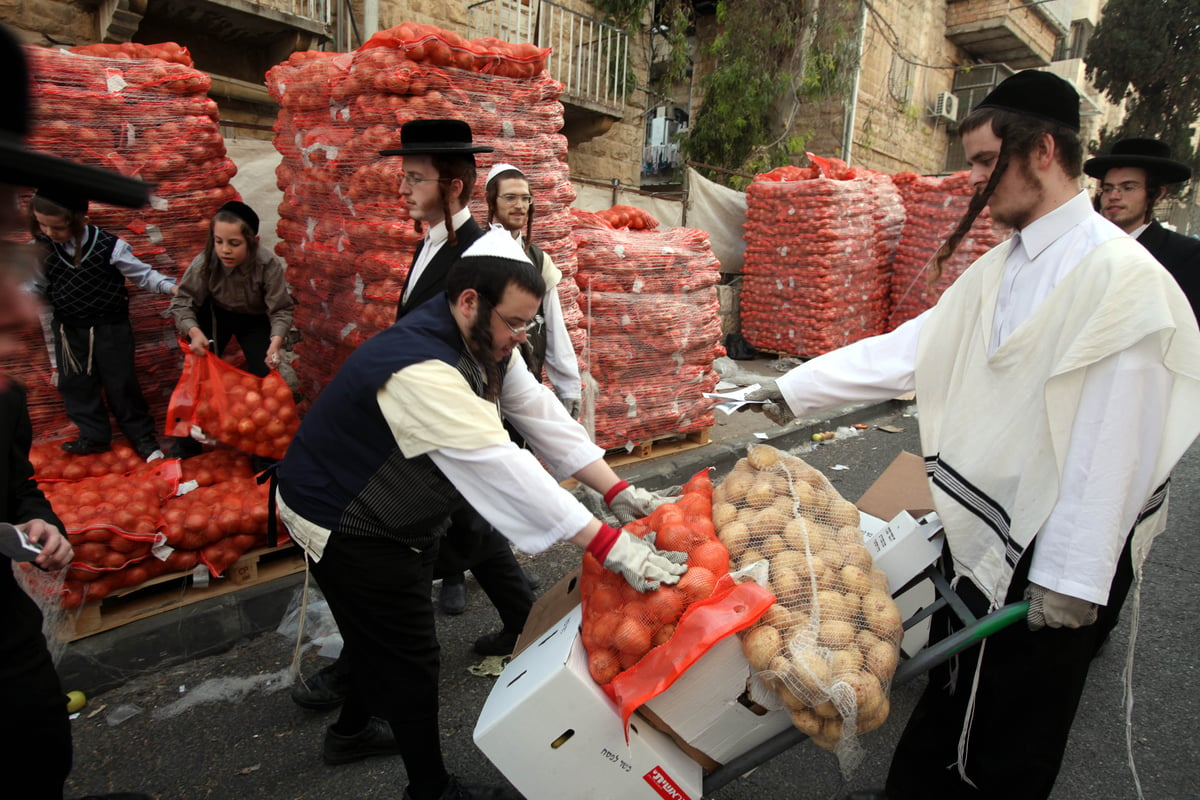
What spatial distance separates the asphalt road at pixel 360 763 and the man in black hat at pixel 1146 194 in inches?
75.2

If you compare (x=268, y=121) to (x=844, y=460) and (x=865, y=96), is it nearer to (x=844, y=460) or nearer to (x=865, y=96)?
(x=844, y=460)

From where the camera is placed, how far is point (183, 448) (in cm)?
416

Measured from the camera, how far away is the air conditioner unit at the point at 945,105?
15781mm

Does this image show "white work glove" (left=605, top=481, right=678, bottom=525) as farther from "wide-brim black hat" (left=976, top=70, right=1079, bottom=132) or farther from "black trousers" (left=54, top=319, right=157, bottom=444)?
"black trousers" (left=54, top=319, right=157, bottom=444)

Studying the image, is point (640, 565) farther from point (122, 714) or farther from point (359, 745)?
point (122, 714)

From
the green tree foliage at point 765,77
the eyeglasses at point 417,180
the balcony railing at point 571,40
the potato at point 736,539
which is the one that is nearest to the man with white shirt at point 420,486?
the potato at point 736,539

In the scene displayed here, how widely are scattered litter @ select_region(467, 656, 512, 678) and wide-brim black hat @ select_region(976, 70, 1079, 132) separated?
2788 millimetres

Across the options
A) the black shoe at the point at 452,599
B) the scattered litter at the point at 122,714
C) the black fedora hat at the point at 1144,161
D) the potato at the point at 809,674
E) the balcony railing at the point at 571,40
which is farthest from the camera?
the balcony railing at the point at 571,40

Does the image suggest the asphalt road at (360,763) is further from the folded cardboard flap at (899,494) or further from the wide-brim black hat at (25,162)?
the wide-brim black hat at (25,162)

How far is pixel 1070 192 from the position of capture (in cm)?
179

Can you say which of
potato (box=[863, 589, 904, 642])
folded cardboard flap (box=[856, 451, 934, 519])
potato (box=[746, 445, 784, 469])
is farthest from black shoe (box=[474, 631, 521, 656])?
potato (box=[863, 589, 904, 642])

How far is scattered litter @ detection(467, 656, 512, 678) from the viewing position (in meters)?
3.04

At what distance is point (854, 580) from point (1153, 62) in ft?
74.0

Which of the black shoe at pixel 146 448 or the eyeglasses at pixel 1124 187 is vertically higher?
the eyeglasses at pixel 1124 187
